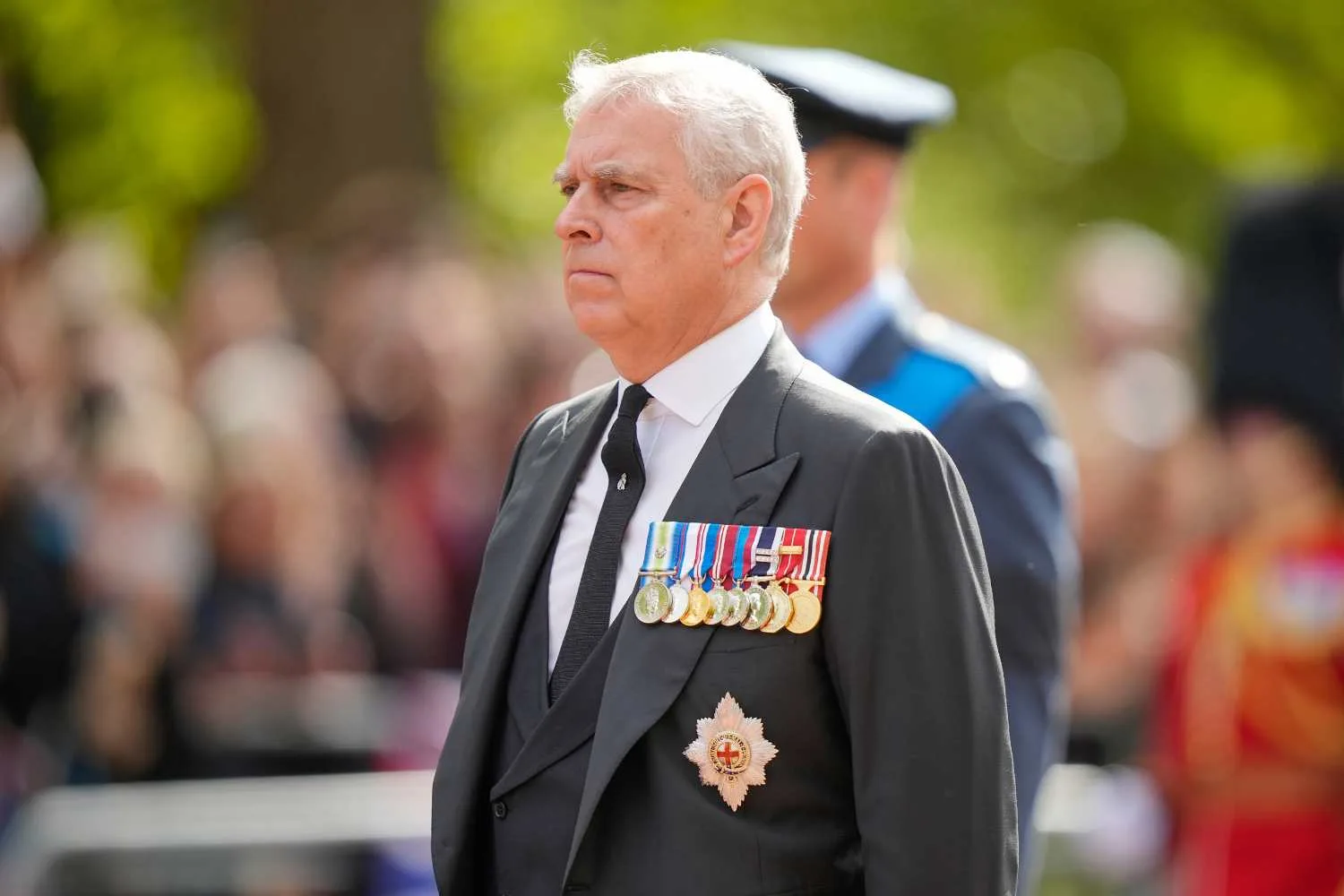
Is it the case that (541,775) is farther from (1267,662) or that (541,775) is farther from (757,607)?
(1267,662)

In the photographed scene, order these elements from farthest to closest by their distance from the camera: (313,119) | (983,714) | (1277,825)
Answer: (313,119), (1277,825), (983,714)

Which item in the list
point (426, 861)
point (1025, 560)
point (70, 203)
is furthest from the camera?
point (70, 203)

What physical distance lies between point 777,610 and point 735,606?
64mm

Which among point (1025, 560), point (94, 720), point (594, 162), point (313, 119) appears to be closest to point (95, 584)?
point (94, 720)

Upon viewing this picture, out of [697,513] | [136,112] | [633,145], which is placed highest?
[136,112]

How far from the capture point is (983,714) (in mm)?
3127

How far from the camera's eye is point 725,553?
10.4 feet

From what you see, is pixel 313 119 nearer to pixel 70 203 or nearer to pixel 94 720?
pixel 70 203

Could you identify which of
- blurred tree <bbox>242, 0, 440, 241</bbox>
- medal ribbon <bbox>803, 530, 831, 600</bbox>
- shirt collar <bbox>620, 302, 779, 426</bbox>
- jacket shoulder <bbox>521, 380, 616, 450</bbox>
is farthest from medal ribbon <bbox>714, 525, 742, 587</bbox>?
blurred tree <bbox>242, 0, 440, 241</bbox>

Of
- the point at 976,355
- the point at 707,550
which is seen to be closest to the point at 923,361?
the point at 976,355

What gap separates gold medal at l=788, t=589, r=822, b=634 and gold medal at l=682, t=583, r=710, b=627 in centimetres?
12

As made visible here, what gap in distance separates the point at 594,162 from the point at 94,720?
4.48 meters

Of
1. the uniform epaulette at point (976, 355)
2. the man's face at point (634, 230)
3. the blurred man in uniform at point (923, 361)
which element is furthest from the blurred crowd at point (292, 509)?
the man's face at point (634, 230)

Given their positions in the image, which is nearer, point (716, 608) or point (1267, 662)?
point (716, 608)
